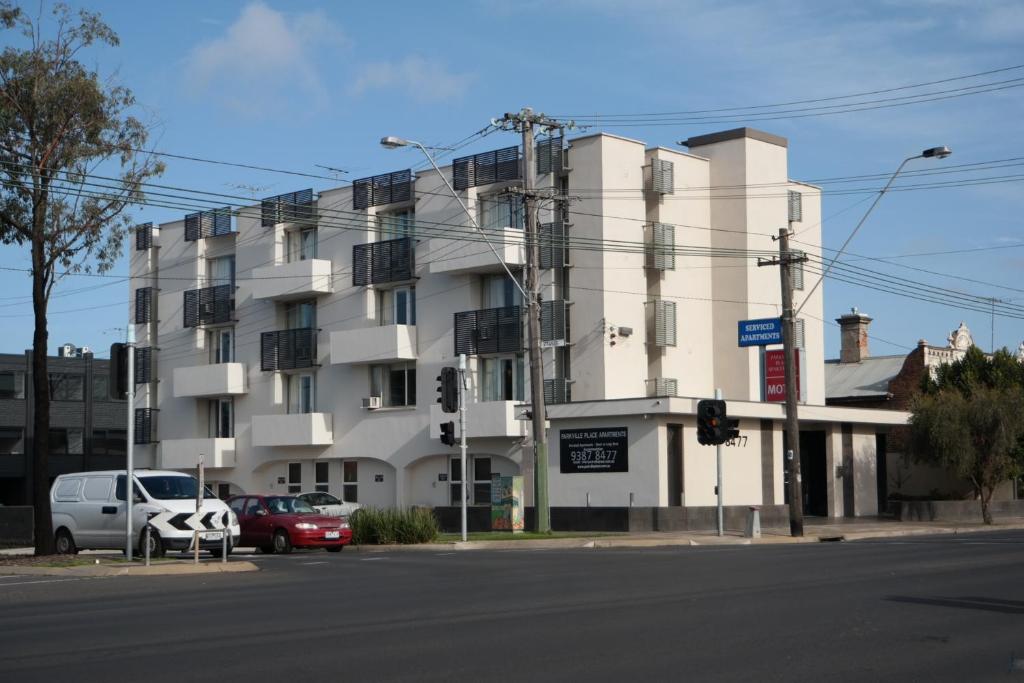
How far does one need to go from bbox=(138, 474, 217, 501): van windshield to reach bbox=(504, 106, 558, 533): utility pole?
9939mm

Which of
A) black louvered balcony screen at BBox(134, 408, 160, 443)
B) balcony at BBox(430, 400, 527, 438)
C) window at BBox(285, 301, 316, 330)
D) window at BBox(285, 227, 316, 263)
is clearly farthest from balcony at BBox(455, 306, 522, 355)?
black louvered balcony screen at BBox(134, 408, 160, 443)

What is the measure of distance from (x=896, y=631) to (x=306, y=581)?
428 inches

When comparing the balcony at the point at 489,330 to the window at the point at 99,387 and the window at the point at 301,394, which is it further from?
the window at the point at 99,387

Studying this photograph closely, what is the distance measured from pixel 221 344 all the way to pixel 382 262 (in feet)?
33.3

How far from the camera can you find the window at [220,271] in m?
51.8

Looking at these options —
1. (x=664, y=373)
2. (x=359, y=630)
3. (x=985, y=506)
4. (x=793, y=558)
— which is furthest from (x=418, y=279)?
(x=359, y=630)

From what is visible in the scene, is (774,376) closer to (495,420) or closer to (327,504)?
(495,420)

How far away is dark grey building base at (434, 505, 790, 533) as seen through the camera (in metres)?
38.0

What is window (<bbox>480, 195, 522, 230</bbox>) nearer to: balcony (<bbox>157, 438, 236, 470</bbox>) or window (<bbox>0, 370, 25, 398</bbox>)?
balcony (<bbox>157, 438, 236, 470</bbox>)

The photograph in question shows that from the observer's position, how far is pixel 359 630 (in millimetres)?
13086

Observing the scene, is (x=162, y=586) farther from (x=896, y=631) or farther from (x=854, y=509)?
(x=854, y=509)

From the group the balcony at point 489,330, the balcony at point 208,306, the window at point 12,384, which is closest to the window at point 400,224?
the balcony at point 489,330

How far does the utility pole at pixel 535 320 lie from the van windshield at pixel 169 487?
994 cm

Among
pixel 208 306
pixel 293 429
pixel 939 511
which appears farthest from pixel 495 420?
pixel 208 306
